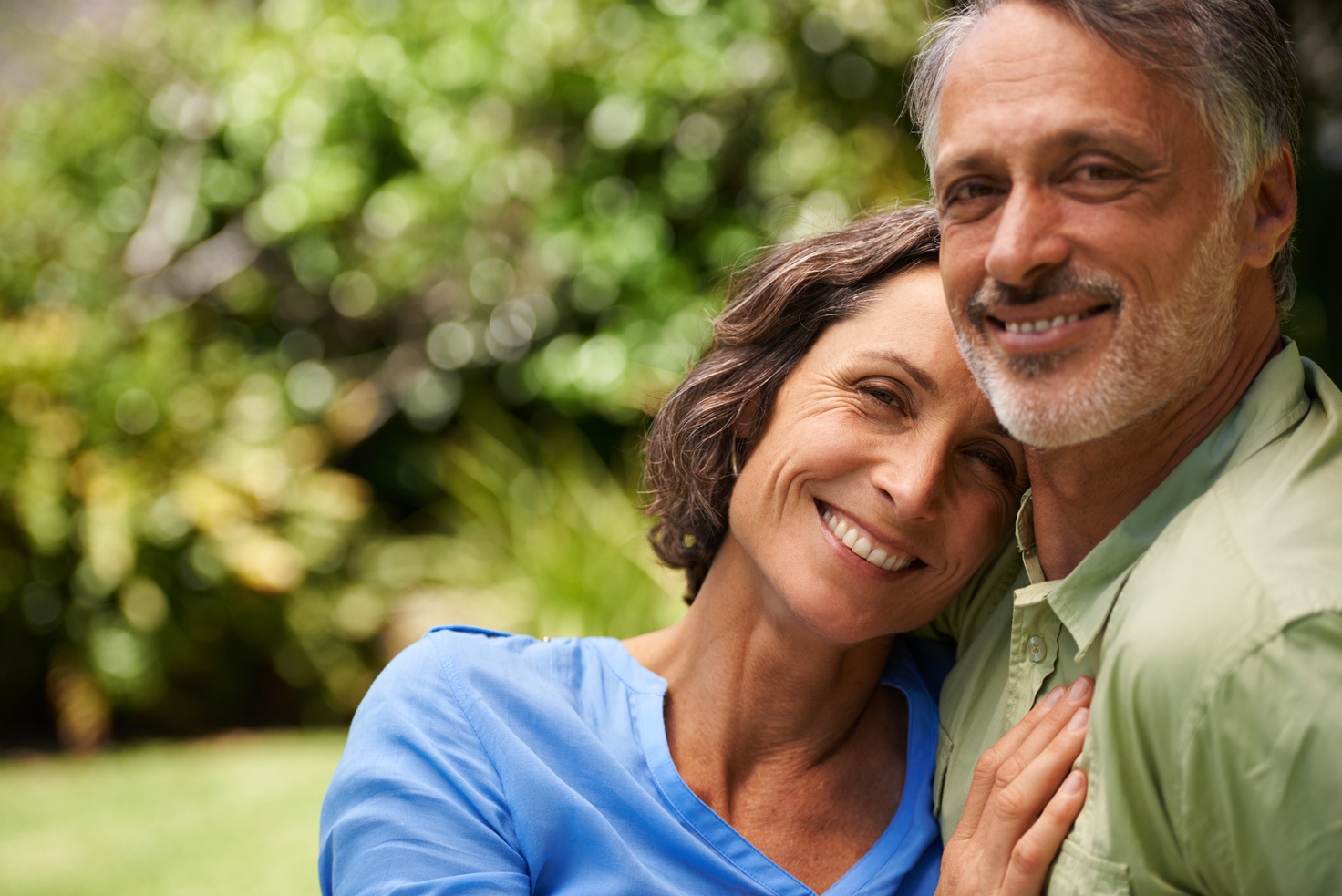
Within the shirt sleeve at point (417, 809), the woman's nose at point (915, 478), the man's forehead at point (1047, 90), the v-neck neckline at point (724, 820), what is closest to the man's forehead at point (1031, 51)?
the man's forehead at point (1047, 90)

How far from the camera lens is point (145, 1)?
6.44m

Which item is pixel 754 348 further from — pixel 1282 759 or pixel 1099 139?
pixel 1282 759

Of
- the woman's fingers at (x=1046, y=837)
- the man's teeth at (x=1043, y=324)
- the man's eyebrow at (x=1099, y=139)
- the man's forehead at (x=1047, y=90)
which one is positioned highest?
the man's forehead at (x=1047, y=90)

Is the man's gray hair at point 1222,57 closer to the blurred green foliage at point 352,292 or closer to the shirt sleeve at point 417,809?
the shirt sleeve at point 417,809

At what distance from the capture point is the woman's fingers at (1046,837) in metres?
1.46

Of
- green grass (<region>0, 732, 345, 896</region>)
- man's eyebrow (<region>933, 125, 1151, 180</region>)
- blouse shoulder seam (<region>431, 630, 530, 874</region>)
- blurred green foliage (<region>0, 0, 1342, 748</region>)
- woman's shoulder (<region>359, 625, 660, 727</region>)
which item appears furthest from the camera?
blurred green foliage (<region>0, 0, 1342, 748</region>)

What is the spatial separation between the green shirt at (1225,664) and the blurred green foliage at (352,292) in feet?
11.2

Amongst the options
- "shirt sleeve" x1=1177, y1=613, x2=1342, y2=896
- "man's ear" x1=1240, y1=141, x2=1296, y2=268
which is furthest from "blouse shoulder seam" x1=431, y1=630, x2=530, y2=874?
"man's ear" x1=1240, y1=141, x2=1296, y2=268

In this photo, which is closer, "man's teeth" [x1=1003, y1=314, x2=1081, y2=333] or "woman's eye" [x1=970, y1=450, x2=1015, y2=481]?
"man's teeth" [x1=1003, y1=314, x2=1081, y2=333]

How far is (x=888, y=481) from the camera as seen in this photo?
1.83m

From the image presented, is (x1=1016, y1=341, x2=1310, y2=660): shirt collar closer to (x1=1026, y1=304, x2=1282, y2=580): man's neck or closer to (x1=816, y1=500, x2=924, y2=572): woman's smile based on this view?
(x1=1026, y1=304, x2=1282, y2=580): man's neck

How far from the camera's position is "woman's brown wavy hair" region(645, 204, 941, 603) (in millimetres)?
2043

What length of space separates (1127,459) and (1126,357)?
20cm

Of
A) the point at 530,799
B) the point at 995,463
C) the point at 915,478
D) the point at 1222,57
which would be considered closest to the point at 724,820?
the point at 530,799
